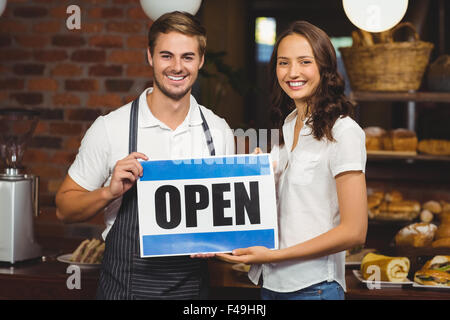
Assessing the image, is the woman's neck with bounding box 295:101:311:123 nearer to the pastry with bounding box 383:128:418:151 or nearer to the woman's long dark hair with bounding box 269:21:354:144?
the woman's long dark hair with bounding box 269:21:354:144

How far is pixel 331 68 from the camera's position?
1537 mm

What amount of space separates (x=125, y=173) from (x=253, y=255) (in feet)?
1.33

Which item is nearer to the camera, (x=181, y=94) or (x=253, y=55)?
(x=181, y=94)

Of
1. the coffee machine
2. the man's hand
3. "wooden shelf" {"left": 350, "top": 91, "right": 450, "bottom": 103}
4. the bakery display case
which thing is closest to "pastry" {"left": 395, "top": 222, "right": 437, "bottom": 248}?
the bakery display case

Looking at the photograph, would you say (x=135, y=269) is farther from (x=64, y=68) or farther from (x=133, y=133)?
(x=64, y=68)

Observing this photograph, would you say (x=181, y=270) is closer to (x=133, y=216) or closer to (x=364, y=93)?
(x=133, y=216)

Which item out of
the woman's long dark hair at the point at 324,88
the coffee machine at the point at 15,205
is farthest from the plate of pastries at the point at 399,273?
the coffee machine at the point at 15,205

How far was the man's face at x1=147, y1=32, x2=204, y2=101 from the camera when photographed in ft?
5.25

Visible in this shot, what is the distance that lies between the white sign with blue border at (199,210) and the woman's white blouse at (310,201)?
0.06 meters

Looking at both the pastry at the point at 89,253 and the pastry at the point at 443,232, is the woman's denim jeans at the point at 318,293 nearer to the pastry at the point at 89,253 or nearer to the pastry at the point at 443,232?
the pastry at the point at 89,253

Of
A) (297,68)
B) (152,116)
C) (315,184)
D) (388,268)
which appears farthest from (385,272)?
(152,116)

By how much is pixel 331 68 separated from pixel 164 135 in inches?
20.1

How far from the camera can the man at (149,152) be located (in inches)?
63.2
